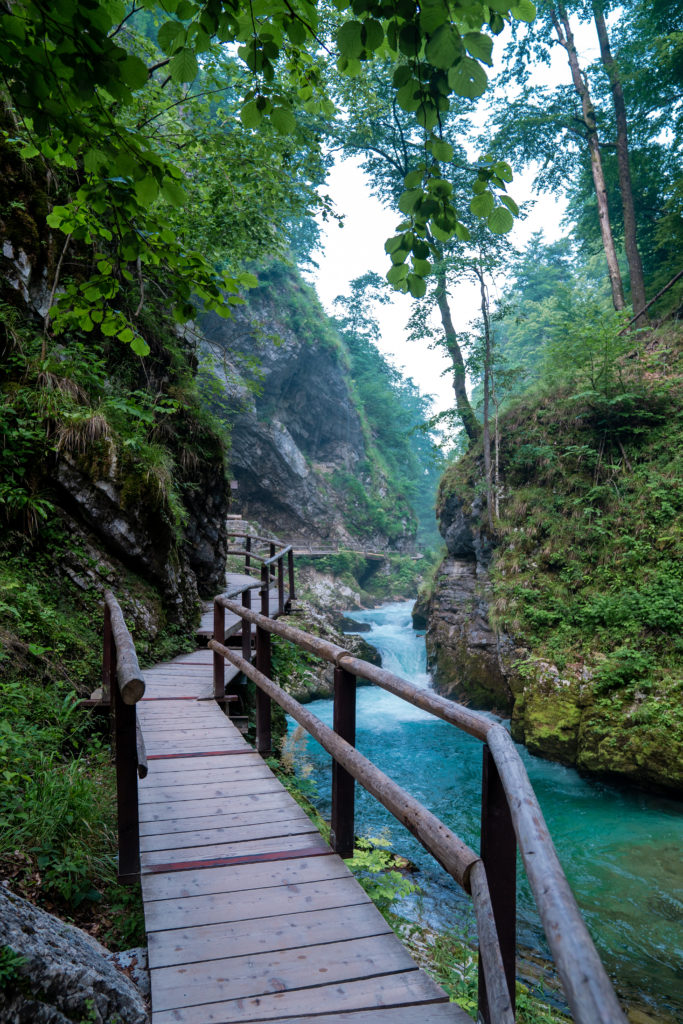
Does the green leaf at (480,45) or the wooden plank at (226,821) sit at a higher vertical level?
the green leaf at (480,45)

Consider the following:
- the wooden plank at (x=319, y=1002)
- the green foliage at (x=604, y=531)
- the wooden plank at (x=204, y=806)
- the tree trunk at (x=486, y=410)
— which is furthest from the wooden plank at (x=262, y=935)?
the tree trunk at (x=486, y=410)

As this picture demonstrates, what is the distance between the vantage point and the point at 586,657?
835 centimetres

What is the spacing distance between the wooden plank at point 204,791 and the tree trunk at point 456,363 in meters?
12.2

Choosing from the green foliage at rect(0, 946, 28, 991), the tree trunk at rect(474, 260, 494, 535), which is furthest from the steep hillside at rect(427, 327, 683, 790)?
the green foliage at rect(0, 946, 28, 991)

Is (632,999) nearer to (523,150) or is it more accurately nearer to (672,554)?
(672,554)

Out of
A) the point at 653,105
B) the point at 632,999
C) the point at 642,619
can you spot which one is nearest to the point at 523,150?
the point at 653,105

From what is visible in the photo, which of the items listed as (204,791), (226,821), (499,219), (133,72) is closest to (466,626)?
(204,791)

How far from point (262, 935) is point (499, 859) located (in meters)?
1.26

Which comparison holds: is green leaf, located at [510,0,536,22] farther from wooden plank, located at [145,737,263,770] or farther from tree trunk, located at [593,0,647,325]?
tree trunk, located at [593,0,647,325]

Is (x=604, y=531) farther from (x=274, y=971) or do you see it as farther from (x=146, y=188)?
(x=146, y=188)

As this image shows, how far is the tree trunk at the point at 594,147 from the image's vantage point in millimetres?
14602

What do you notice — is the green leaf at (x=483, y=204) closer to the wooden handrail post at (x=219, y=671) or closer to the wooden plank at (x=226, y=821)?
the wooden plank at (x=226, y=821)

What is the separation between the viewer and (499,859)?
5.00 ft

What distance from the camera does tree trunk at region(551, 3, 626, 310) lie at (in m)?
14.6
